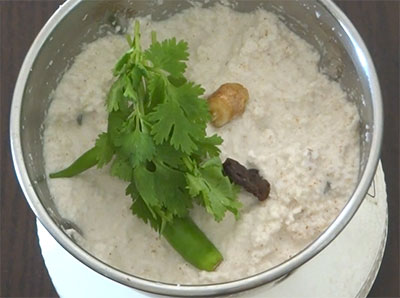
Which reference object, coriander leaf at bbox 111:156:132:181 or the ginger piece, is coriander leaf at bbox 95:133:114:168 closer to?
coriander leaf at bbox 111:156:132:181

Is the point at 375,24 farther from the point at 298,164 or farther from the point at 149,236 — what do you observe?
the point at 149,236

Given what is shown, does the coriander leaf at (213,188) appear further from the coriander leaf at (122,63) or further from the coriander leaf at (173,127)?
the coriander leaf at (122,63)

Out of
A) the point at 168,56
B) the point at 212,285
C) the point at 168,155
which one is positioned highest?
the point at 168,56

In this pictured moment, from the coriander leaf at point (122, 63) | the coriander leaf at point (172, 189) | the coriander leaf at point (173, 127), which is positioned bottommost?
the coriander leaf at point (172, 189)

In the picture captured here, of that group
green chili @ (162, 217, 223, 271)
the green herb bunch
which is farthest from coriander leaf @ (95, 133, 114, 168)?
green chili @ (162, 217, 223, 271)

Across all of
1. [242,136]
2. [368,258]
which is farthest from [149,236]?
[368,258]

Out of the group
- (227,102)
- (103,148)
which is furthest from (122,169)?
(227,102)

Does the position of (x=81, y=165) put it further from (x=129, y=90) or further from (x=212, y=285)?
(x=212, y=285)

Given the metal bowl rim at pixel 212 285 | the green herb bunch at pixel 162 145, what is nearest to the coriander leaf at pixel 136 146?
the green herb bunch at pixel 162 145
